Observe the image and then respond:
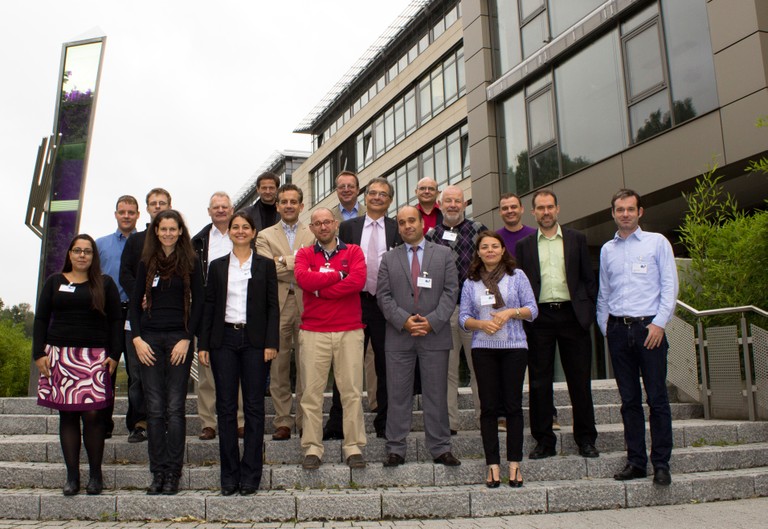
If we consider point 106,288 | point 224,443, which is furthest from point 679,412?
point 106,288

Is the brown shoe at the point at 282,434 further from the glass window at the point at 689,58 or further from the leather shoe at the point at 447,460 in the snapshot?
the glass window at the point at 689,58

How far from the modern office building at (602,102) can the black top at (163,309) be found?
29.4 ft

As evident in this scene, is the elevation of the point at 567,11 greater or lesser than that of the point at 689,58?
greater

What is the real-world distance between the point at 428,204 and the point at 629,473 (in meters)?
2.94

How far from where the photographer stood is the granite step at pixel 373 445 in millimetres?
5656

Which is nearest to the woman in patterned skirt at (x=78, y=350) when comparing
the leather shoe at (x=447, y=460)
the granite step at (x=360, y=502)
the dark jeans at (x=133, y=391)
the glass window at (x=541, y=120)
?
the granite step at (x=360, y=502)

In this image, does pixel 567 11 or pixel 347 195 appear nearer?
pixel 347 195

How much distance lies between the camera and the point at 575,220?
47.1 ft

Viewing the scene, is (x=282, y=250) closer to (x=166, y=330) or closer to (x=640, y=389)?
(x=166, y=330)

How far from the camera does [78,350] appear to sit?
17.4 feet

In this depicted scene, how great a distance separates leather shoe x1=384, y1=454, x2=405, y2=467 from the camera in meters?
5.34

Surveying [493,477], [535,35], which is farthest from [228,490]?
[535,35]

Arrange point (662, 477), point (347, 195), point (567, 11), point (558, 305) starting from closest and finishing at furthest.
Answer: point (662, 477) → point (558, 305) → point (347, 195) → point (567, 11)

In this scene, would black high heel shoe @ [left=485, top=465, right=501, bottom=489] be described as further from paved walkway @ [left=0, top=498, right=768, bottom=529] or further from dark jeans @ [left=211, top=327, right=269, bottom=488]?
dark jeans @ [left=211, top=327, right=269, bottom=488]
